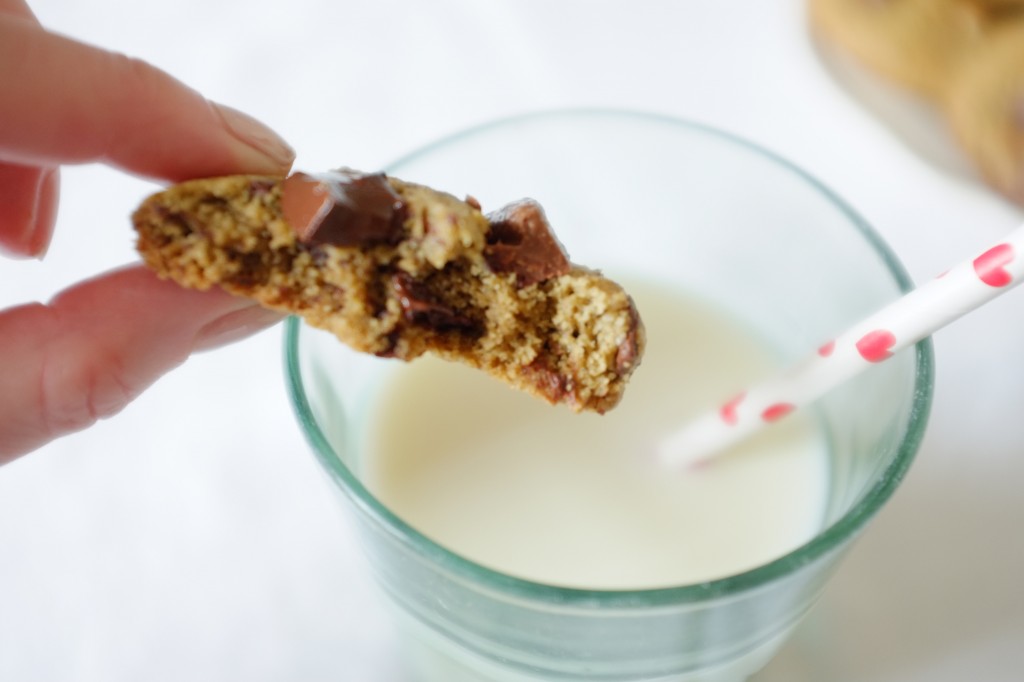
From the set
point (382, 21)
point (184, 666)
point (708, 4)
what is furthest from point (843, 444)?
point (382, 21)

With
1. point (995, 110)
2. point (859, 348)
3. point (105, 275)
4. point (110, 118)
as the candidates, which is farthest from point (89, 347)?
point (995, 110)

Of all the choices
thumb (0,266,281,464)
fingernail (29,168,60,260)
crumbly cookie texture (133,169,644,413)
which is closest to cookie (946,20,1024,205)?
crumbly cookie texture (133,169,644,413)

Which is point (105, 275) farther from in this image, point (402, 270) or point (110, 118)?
point (402, 270)

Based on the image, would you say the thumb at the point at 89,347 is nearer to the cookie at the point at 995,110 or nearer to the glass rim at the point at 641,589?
the glass rim at the point at 641,589

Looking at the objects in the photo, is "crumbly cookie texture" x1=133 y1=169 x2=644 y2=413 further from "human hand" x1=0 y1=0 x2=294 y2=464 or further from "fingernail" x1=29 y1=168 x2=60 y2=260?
"fingernail" x1=29 y1=168 x2=60 y2=260

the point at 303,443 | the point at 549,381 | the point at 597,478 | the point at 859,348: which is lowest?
the point at 303,443

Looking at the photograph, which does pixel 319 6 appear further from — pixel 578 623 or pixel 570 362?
pixel 578 623
